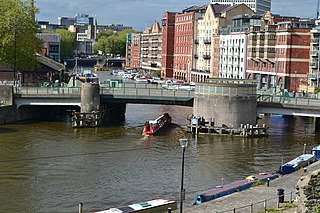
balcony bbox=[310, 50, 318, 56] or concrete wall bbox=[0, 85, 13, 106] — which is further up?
balcony bbox=[310, 50, 318, 56]

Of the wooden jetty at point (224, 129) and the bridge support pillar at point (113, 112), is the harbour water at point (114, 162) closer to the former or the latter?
the wooden jetty at point (224, 129)

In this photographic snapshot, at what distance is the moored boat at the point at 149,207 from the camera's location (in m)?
36.7

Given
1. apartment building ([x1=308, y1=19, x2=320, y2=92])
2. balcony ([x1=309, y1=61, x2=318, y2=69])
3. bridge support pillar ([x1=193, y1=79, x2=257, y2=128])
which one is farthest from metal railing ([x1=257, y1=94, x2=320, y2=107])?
balcony ([x1=309, y1=61, x2=318, y2=69])

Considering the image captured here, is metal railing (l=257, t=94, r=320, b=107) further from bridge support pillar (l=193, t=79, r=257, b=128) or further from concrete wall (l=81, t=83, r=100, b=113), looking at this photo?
concrete wall (l=81, t=83, r=100, b=113)

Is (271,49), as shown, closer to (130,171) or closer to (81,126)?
(81,126)

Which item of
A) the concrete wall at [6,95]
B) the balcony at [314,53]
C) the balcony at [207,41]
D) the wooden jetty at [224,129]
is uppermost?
the balcony at [207,41]

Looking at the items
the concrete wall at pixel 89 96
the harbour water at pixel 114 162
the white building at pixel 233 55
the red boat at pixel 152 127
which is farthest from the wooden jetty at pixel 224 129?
the white building at pixel 233 55

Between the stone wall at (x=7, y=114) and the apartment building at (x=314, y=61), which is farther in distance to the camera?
the apartment building at (x=314, y=61)

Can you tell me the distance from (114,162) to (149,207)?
1846cm

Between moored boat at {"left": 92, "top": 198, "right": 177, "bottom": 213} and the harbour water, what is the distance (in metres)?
2.33

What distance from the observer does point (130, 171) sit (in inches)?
2048

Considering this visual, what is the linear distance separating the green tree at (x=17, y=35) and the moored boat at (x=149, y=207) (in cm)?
6018

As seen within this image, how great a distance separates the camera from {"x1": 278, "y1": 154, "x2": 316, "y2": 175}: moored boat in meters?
49.2

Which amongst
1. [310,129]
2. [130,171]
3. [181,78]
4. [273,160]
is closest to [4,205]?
[130,171]
